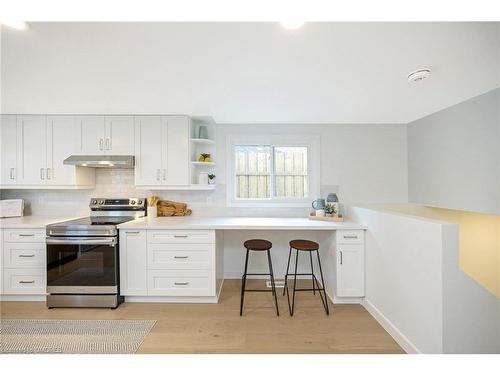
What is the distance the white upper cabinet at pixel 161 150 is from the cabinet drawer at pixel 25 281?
1409mm

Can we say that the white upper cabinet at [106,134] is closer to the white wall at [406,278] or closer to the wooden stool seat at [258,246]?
the wooden stool seat at [258,246]

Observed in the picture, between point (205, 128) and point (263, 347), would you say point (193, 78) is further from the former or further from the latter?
point (263, 347)

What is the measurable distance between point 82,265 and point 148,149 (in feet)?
4.74

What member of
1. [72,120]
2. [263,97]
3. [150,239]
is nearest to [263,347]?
[150,239]

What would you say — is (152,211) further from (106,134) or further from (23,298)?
(23,298)

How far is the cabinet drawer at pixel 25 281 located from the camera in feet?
8.17

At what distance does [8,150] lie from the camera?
277cm

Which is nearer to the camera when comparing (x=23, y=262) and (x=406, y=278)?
(x=406, y=278)

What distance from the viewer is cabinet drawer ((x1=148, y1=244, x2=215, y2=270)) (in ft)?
7.99

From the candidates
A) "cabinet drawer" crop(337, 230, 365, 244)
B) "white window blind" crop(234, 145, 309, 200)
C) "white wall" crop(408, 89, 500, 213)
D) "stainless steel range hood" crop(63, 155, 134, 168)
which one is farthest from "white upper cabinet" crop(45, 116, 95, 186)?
"white wall" crop(408, 89, 500, 213)

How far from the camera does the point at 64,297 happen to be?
A: 7.78 ft

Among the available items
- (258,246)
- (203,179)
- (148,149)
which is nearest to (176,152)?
(148,149)

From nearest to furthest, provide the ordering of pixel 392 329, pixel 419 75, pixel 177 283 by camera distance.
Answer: pixel 392 329, pixel 419 75, pixel 177 283
